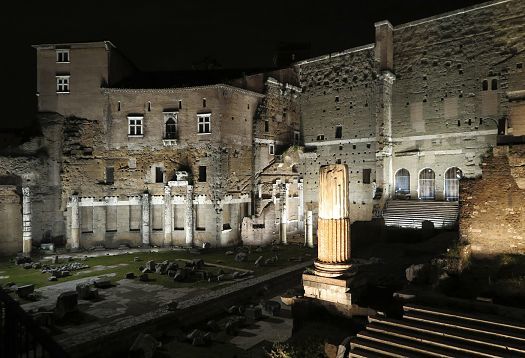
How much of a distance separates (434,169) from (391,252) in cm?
1053

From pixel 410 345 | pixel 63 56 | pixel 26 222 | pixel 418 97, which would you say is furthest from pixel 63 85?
pixel 410 345

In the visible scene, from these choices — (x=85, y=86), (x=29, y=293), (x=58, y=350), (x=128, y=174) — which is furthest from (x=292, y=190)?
(x=58, y=350)

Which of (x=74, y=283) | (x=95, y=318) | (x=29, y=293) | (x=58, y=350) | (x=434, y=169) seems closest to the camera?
(x=58, y=350)

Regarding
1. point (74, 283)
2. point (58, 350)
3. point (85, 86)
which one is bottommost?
point (74, 283)

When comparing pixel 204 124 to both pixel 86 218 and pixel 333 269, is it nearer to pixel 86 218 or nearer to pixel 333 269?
pixel 86 218

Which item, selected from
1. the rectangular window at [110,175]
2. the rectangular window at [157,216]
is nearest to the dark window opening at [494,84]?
the rectangular window at [157,216]

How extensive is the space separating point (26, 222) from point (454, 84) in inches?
1326

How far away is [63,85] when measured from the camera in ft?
96.6

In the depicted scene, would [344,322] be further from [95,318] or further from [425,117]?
[425,117]

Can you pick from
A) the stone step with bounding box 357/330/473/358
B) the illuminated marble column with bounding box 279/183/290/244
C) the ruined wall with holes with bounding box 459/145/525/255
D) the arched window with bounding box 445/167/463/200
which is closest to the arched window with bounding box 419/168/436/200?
the arched window with bounding box 445/167/463/200

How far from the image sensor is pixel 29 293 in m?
15.9

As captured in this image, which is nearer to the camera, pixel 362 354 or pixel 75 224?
pixel 362 354

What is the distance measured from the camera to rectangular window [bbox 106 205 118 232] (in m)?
29.5

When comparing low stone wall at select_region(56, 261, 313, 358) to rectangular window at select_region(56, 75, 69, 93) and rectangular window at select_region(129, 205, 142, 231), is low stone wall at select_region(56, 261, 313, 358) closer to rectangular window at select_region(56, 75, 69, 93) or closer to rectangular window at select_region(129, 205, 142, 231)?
rectangular window at select_region(129, 205, 142, 231)
